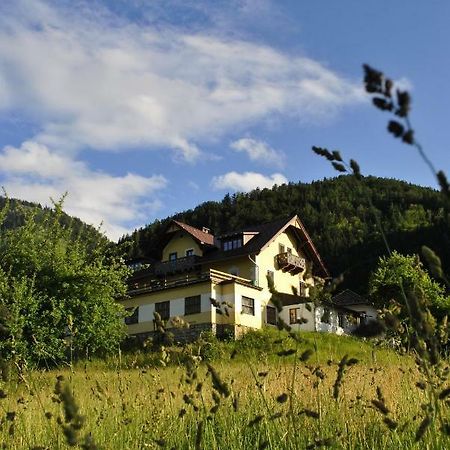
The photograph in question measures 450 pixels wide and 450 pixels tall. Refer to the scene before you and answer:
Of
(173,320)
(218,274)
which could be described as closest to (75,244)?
(218,274)

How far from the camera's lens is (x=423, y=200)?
126875 millimetres

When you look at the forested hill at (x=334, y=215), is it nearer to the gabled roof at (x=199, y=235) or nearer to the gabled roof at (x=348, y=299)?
the gabled roof at (x=348, y=299)

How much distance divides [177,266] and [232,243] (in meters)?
4.67

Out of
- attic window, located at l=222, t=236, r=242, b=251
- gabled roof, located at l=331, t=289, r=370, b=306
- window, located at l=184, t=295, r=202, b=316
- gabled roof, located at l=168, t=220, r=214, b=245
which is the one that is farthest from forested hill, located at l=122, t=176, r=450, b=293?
window, located at l=184, t=295, r=202, b=316

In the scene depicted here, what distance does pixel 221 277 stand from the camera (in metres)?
37.9

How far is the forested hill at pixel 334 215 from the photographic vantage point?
93750 millimetres

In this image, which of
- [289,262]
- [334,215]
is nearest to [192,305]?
[289,262]

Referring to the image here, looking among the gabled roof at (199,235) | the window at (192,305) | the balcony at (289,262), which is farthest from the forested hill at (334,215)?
the window at (192,305)

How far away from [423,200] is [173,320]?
5165 inches

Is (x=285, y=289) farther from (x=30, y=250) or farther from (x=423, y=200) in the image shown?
(x=423, y=200)

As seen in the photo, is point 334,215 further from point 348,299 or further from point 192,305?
point 192,305

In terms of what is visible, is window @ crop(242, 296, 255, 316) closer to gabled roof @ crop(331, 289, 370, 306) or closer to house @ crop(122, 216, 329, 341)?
house @ crop(122, 216, 329, 341)

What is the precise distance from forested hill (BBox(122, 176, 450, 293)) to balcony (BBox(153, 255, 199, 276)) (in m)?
43.5

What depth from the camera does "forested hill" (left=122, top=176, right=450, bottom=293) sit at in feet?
308
